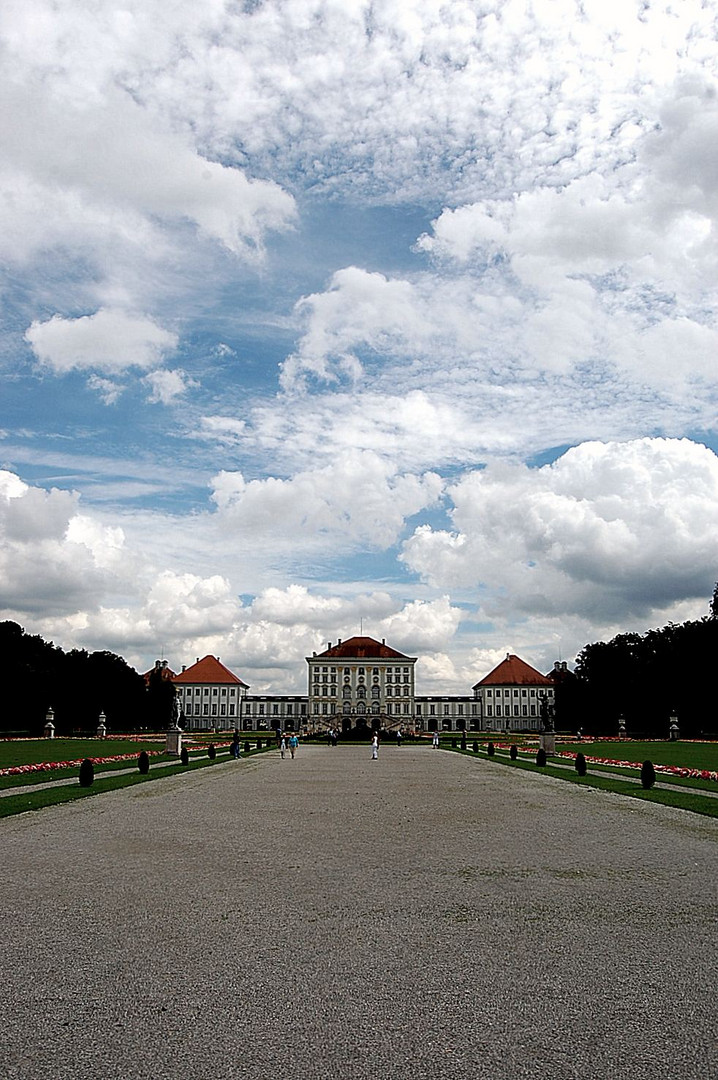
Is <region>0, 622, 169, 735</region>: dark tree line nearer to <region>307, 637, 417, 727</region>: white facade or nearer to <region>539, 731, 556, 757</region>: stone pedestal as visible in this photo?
<region>539, 731, 556, 757</region>: stone pedestal

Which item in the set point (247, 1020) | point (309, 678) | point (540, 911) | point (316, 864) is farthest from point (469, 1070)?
point (309, 678)

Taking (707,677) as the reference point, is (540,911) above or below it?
below

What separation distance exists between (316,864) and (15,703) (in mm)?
61313

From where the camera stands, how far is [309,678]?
152 meters

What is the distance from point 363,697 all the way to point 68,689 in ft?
257

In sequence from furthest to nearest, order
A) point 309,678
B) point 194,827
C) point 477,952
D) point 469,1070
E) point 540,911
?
point 309,678, point 194,827, point 540,911, point 477,952, point 469,1070

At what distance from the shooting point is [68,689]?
3059 inches

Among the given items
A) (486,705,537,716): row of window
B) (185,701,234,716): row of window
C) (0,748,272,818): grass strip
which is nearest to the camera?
(0,748,272,818): grass strip

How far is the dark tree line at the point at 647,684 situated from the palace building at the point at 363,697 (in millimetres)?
53292

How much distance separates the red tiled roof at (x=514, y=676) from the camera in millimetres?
152875

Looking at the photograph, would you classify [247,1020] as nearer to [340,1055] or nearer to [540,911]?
[340,1055]

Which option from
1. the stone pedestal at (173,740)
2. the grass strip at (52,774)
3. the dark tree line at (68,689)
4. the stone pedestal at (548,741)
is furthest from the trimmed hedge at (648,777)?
the dark tree line at (68,689)

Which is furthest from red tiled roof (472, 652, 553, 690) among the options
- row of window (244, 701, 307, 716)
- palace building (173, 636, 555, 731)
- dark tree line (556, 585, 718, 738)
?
dark tree line (556, 585, 718, 738)

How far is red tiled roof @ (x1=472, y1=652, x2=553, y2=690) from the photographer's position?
15288cm
